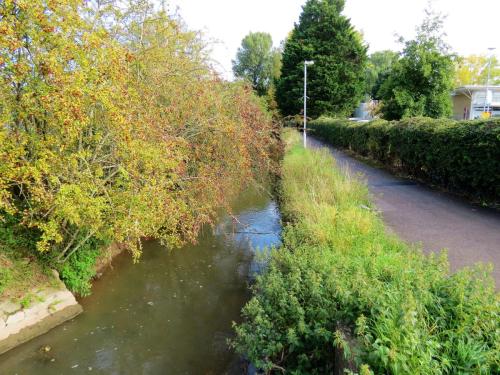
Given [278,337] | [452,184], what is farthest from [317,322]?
[452,184]

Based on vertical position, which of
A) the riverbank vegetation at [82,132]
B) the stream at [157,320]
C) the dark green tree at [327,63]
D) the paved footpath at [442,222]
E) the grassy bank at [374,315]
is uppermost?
the dark green tree at [327,63]

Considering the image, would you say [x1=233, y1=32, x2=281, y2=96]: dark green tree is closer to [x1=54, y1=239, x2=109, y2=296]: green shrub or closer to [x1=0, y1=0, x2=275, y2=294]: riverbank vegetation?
[x1=0, y1=0, x2=275, y2=294]: riverbank vegetation

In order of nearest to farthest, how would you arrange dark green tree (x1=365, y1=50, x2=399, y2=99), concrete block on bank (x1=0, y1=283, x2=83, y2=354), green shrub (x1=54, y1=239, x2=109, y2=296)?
1. concrete block on bank (x1=0, y1=283, x2=83, y2=354)
2. green shrub (x1=54, y1=239, x2=109, y2=296)
3. dark green tree (x1=365, y1=50, x2=399, y2=99)

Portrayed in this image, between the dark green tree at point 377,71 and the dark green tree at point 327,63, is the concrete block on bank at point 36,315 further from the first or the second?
the dark green tree at point 327,63

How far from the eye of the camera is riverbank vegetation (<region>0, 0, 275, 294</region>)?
495 centimetres

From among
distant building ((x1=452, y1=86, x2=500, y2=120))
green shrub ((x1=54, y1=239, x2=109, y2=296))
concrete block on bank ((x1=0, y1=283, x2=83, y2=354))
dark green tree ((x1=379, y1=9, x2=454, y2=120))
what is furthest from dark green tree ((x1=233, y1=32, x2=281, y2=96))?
concrete block on bank ((x1=0, y1=283, x2=83, y2=354))

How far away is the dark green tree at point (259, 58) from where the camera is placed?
2056 inches

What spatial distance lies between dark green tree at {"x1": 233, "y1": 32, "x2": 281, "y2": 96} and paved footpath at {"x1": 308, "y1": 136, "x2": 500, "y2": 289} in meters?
43.1

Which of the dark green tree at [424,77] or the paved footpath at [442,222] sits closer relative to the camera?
the paved footpath at [442,222]

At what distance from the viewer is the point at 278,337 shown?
3854mm

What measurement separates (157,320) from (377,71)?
218ft

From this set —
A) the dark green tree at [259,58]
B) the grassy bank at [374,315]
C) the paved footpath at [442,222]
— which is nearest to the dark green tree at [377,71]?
the paved footpath at [442,222]

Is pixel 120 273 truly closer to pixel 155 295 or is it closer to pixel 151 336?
pixel 155 295

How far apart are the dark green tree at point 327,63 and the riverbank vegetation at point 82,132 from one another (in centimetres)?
3373
